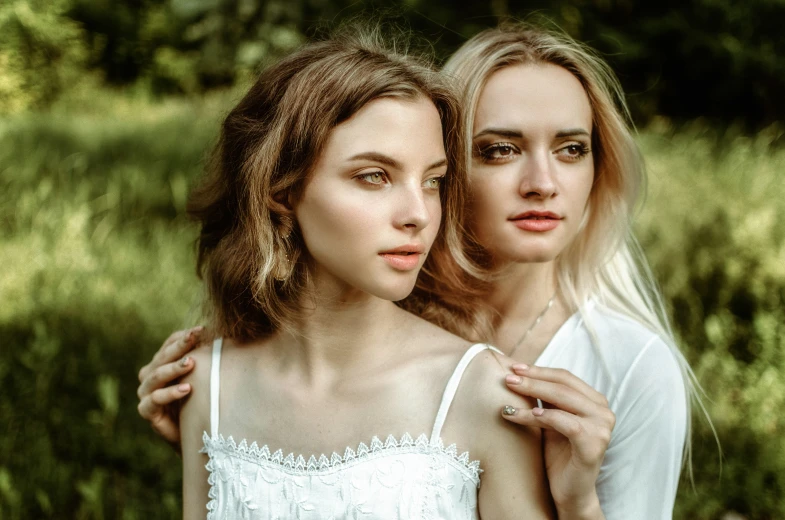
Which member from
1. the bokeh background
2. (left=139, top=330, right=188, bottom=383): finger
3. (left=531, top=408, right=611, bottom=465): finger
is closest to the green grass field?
the bokeh background

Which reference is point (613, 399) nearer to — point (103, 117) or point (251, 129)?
point (251, 129)

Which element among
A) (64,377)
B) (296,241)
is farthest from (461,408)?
(64,377)

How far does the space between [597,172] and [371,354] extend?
1.26 meters

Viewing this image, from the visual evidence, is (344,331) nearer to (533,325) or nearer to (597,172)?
(533,325)

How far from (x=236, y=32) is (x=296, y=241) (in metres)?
10.4

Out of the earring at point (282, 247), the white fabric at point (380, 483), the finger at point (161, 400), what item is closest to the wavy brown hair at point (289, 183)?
the earring at point (282, 247)

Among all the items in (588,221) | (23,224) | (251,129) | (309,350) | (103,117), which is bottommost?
(103,117)

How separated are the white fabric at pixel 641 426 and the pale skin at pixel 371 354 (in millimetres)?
508

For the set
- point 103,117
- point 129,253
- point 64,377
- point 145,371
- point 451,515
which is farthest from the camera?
point 103,117

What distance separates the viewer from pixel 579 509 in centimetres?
199

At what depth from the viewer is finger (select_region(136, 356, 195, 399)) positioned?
2410mm

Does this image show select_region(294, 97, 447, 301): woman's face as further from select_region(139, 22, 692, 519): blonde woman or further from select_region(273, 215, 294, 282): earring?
select_region(139, 22, 692, 519): blonde woman

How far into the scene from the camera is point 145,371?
271 centimetres

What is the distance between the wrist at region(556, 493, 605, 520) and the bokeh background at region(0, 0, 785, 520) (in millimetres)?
1628
